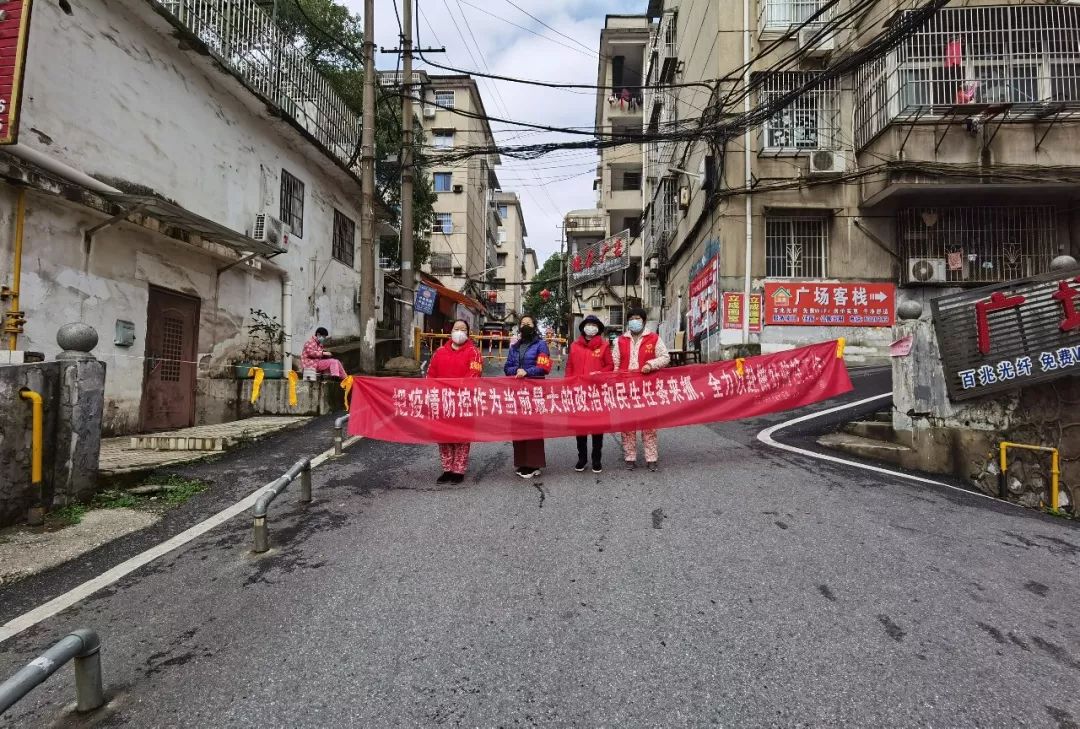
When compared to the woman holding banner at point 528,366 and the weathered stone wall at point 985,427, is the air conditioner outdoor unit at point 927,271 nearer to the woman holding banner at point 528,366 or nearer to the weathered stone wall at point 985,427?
the weathered stone wall at point 985,427

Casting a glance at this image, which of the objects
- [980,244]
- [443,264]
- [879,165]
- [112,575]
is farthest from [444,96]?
[112,575]

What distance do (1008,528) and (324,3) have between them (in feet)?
65.8

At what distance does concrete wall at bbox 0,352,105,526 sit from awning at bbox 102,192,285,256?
3282 millimetres

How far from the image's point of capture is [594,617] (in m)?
2.89

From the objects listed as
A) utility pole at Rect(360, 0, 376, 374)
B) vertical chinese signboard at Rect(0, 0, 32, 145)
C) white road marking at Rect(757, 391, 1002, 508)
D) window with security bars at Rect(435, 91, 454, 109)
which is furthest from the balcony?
vertical chinese signboard at Rect(0, 0, 32, 145)

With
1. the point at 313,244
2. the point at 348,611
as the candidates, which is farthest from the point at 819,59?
the point at 348,611

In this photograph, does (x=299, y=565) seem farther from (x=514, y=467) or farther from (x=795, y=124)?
(x=795, y=124)

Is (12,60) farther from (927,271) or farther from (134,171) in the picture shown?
(927,271)

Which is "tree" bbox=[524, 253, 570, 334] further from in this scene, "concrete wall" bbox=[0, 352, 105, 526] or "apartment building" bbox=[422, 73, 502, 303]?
"concrete wall" bbox=[0, 352, 105, 526]

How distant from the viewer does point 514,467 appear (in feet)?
20.6

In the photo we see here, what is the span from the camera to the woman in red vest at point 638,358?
20.3ft

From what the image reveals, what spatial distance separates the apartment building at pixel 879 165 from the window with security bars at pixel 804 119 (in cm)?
4

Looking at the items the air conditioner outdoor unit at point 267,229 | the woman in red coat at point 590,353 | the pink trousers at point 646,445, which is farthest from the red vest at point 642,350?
the air conditioner outdoor unit at point 267,229

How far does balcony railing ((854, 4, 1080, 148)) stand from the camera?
12250 millimetres
